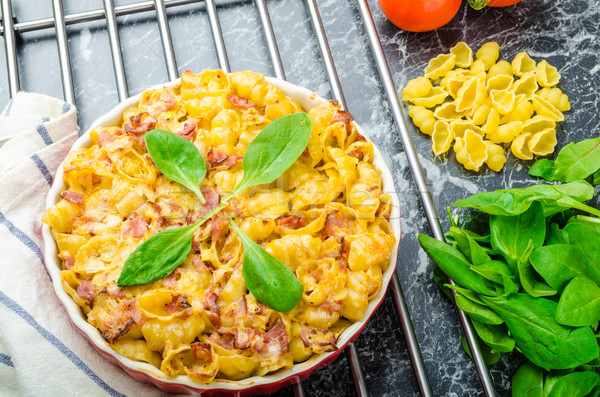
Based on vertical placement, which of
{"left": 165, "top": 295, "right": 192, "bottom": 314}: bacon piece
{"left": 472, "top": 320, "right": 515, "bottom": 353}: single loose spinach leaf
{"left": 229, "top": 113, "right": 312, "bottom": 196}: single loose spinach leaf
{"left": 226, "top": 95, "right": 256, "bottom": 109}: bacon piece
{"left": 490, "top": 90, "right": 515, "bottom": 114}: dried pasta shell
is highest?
{"left": 226, "top": 95, "right": 256, "bottom": 109}: bacon piece

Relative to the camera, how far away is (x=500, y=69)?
5.02ft

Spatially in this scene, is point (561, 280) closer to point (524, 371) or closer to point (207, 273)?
point (524, 371)

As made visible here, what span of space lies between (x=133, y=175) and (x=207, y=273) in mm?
235

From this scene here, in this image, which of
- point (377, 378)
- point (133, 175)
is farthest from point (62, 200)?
point (377, 378)

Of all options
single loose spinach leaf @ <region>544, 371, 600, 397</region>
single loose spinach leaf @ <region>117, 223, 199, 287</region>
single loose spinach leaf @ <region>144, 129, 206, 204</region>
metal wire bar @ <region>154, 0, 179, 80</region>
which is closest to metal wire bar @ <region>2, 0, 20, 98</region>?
metal wire bar @ <region>154, 0, 179, 80</region>

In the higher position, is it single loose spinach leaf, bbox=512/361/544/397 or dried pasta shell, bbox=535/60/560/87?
dried pasta shell, bbox=535/60/560/87

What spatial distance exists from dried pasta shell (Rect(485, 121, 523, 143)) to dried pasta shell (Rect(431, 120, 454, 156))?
11cm

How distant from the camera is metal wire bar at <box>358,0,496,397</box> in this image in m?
1.25

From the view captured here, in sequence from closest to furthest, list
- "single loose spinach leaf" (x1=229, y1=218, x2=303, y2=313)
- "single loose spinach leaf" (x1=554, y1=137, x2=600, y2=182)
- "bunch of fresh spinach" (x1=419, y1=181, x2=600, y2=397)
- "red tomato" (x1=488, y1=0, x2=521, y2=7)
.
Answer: "single loose spinach leaf" (x1=229, y1=218, x2=303, y2=313) → "bunch of fresh spinach" (x1=419, y1=181, x2=600, y2=397) → "single loose spinach leaf" (x1=554, y1=137, x2=600, y2=182) → "red tomato" (x1=488, y1=0, x2=521, y2=7)

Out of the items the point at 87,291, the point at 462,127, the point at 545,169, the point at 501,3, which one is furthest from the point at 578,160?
the point at 87,291

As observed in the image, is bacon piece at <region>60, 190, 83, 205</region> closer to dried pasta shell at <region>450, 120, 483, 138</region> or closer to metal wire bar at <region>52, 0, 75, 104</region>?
metal wire bar at <region>52, 0, 75, 104</region>

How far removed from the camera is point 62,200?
1075mm

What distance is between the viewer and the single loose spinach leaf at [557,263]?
1183 mm

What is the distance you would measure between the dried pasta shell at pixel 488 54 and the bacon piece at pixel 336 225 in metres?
0.75
